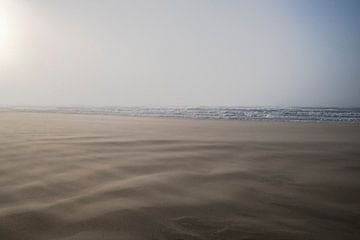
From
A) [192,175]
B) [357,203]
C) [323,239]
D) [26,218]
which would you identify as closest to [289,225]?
[323,239]

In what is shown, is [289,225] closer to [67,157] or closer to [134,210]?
[134,210]

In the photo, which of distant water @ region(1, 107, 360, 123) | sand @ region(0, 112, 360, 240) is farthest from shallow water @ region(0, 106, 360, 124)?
sand @ region(0, 112, 360, 240)

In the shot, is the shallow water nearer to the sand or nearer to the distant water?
the distant water

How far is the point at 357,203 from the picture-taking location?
178 cm

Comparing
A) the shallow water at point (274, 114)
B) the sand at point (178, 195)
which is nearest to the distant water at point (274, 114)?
the shallow water at point (274, 114)

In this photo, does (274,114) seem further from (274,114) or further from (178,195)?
(178,195)

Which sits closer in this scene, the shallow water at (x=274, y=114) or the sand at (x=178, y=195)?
the sand at (x=178, y=195)

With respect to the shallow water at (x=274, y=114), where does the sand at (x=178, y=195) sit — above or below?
below

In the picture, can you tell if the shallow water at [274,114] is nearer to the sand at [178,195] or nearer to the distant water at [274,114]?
the distant water at [274,114]

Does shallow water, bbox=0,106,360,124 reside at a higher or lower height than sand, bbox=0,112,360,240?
higher

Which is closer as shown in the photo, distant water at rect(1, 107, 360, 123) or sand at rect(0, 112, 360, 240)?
sand at rect(0, 112, 360, 240)

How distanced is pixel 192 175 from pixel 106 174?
73cm

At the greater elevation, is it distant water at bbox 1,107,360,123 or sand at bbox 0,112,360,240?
distant water at bbox 1,107,360,123

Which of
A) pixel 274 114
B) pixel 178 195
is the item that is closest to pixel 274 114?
pixel 274 114
